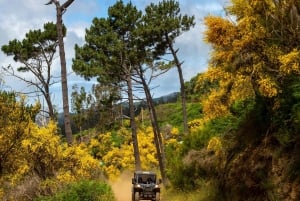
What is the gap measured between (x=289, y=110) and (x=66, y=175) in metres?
9.14

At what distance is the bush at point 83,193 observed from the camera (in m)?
16.6

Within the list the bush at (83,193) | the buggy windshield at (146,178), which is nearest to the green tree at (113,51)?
the buggy windshield at (146,178)

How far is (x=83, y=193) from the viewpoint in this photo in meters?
17.1

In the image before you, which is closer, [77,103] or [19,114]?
[19,114]

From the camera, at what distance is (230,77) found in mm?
14641

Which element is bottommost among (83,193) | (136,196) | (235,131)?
(136,196)

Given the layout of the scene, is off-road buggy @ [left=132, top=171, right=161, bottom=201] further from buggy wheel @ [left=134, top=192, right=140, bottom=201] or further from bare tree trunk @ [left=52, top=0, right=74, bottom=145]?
bare tree trunk @ [left=52, top=0, right=74, bottom=145]

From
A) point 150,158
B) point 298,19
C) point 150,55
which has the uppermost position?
point 150,55

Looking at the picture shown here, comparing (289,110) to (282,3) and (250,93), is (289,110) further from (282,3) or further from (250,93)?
(282,3)

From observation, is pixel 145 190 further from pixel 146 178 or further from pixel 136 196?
pixel 146 178

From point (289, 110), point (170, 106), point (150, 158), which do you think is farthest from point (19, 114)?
point (170, 106)

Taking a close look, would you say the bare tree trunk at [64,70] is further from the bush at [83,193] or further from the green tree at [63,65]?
the bush at [83,193]

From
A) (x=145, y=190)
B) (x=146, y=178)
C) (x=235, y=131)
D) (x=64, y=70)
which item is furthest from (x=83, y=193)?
(x=146, y=178)

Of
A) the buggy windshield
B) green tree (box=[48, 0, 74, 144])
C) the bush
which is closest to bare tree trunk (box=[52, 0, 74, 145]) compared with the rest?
green tree (box=[48, 0, 74, 144])
